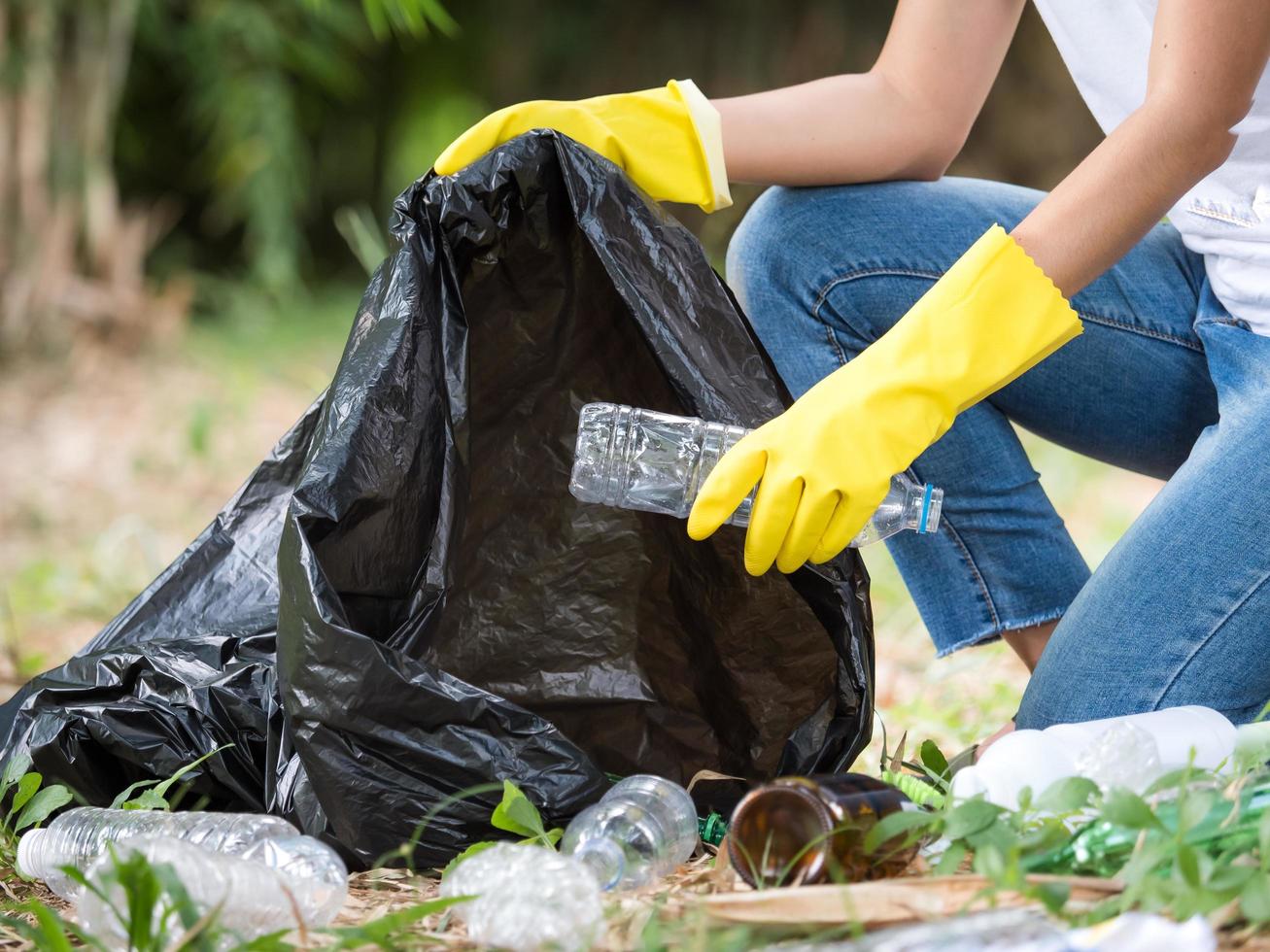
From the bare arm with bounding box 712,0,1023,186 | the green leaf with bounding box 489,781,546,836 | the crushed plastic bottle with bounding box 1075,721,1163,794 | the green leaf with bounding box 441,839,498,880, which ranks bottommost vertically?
the crushed plastic bottle with bounding box 1075,721,1163,794

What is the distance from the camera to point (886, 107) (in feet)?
5.28

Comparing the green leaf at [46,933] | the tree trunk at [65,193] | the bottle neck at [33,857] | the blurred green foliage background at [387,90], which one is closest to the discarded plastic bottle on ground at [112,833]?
the bottle neck at [33,857]

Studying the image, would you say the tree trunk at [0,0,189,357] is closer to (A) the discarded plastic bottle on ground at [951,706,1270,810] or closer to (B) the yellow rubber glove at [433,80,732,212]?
(B) the yellow rubber glove at [433,80,732,212]

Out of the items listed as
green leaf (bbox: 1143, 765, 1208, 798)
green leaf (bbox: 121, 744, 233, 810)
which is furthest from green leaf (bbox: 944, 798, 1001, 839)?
green leaf (bbox: 121, 744, 233, 810)

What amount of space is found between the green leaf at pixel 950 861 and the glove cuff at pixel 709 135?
81 cm

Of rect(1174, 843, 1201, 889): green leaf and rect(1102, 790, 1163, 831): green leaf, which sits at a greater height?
rect(1102, 790, 1163, 831): green leaf

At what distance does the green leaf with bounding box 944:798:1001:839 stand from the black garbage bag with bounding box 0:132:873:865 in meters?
0.32

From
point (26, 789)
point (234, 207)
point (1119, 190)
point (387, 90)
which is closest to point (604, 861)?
point (26, 789)

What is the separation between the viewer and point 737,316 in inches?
53.2

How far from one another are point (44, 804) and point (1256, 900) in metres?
1.07

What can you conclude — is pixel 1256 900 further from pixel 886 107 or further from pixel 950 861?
pixel 886 107

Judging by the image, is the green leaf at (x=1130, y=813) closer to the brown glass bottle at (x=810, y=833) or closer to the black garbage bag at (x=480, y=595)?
the brown glass bottle at (x=810, y=833)

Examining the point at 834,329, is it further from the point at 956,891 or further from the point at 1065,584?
the point at 956,891

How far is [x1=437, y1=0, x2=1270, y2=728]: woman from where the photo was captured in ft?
3.98
